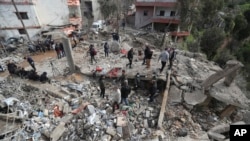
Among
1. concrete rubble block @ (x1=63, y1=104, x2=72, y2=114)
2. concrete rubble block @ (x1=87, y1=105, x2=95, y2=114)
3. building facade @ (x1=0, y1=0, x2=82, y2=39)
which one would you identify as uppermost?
building facade @ (x1=0, y1=0, x2=82, y2=39)

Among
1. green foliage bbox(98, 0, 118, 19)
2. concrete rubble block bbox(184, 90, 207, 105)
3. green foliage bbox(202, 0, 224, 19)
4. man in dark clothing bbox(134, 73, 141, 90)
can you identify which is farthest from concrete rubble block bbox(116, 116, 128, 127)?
green foliage bbox(98, 0, 118, 19)

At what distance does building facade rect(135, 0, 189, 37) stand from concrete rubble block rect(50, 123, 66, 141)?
19.8 metres

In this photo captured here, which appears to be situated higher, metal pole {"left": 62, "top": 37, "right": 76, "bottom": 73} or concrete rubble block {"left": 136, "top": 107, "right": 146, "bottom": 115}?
metal pole {"left": 62, "top": 37, "right": 76, "bottom": 73}

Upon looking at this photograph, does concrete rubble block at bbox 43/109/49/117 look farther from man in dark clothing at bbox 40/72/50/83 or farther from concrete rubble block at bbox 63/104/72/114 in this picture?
man in dark clothing at bbox 40/72/50/83

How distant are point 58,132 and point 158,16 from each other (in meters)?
22.7

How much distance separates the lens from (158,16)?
2589 cm

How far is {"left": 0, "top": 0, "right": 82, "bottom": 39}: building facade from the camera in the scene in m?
18.6

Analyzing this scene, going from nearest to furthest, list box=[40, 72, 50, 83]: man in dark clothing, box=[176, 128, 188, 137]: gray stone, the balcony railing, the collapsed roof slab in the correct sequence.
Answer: box=[176, 128, 188, 137]: gray stone < the collapsed roof slab < box=[40, 72, 50, 83]: man in dark clothing < the balcony railing

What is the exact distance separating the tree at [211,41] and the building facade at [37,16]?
1620cm

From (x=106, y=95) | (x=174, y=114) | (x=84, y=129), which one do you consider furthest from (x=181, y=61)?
(x=84, y=129)

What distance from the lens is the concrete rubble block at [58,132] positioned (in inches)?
269

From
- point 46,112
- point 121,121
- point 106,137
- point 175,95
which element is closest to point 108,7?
point 175,95

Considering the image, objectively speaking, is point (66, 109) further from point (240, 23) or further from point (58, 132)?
point (240, 23)

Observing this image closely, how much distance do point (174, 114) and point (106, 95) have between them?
3563mm
